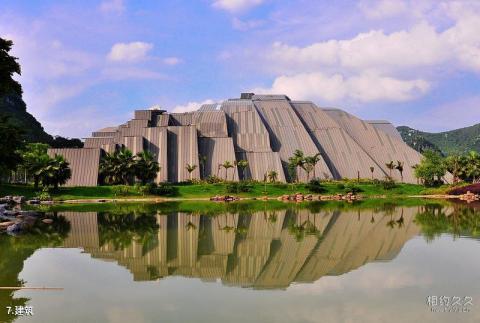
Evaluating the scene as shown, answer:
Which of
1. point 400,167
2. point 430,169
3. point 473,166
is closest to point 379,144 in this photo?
point 400,167

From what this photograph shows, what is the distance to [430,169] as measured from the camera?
94312mm

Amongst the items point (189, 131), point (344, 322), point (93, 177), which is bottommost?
point (344, 322)

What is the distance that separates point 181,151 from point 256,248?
7048 cm

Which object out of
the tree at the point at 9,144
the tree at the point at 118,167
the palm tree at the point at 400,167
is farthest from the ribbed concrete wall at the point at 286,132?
the tree at the point at 9,144

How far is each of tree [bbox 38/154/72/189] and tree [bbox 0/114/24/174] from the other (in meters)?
43.2

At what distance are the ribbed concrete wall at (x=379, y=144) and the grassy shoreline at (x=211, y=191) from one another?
1212 cm

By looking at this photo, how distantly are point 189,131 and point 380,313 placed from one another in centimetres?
8557

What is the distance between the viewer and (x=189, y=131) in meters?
98.8

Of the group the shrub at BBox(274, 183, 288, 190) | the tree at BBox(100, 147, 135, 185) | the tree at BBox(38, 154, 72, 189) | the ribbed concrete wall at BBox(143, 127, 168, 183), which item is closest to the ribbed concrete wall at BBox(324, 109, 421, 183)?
the shrub at BBox(274, 183, 288, 190)

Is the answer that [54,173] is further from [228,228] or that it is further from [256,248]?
[256,248]

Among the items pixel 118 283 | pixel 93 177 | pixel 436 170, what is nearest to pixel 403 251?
pixel 118 283

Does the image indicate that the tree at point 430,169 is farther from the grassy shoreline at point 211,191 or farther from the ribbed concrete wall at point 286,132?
the ribbed concrete wall at point 286,132

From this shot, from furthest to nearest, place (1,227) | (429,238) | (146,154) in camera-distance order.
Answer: (146,154) → (1,227) → (429,238)

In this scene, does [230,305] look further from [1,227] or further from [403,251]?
[1,227]
